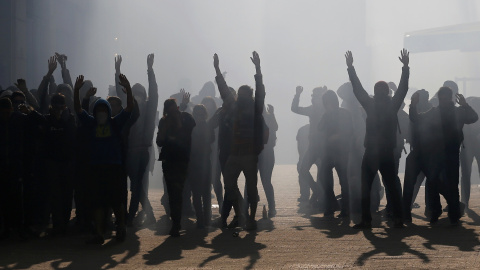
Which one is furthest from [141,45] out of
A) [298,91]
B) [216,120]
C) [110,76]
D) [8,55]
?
[216,120]

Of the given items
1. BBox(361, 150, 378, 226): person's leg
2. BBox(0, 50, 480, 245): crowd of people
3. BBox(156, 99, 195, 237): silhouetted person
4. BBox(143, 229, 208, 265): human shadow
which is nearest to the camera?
BBox(143, 229, 208, 265): human shadow

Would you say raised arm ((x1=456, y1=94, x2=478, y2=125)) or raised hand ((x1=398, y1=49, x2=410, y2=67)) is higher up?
raised hand ((x1=398, y1=49, x2=410, y2=67))

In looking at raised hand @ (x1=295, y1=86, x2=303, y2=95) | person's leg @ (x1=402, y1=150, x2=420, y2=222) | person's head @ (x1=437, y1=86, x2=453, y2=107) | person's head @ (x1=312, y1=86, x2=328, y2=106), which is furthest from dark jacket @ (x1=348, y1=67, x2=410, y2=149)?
person's head @ (x1=312, y1=86, x2=328, y2=106)

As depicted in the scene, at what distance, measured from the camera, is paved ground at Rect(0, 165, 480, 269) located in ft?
26.8

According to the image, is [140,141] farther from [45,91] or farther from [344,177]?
[344,177]

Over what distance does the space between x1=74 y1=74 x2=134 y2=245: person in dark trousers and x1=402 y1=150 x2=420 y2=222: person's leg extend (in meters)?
4.15

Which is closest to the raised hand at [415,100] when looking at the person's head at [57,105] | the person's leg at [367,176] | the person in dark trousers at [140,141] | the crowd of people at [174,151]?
the crowd of people at [174,151]

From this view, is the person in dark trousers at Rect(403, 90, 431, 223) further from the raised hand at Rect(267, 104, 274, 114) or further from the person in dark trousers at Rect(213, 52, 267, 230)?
the raised hand at Rect(267, 104, 274, 114)

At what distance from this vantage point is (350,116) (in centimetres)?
1315

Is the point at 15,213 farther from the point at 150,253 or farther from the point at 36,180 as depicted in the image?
the point at 150,253

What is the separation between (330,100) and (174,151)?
3179 millimetres

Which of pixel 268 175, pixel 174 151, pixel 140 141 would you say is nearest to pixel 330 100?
pixel 268 175

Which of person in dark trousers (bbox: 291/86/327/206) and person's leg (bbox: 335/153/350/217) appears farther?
person in dark trousers (bbox: 291/86/327/206)

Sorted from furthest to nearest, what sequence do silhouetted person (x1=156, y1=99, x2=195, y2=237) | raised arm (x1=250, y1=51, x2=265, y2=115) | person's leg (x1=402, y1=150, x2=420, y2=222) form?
person's leg (x1=402, y1=150, x2=420, y2=222) < raised arm (x1=250, y1=51, x2=265, y2=115) < silhouetted person (x1=156, y1=99, x2=195, y2=237)
